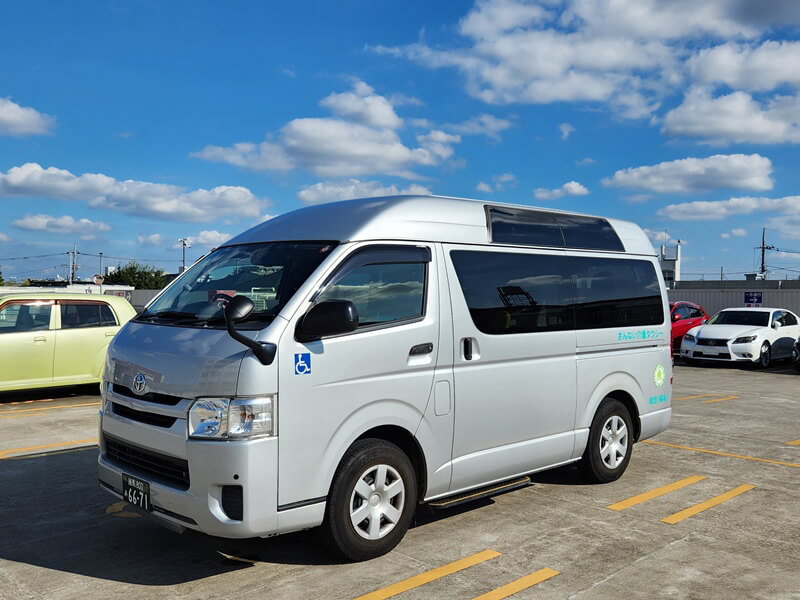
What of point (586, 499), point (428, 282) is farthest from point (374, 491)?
point (586, 499)

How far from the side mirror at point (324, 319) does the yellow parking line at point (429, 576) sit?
150cm

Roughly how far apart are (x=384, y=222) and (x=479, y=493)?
6.80 feet

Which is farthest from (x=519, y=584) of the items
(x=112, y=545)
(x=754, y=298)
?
(x=754, y=298)

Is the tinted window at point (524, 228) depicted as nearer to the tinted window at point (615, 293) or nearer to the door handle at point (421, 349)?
the tinted window at point (615, 293)

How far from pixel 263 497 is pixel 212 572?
A: 0.80 meters

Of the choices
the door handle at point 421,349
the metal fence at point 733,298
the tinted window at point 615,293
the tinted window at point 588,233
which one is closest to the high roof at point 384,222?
the door handle at point 421,349

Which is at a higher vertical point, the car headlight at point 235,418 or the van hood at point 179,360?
the van hood at point 179,360

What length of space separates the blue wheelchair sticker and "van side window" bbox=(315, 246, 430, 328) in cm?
38

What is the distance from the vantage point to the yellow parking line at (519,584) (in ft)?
13.6

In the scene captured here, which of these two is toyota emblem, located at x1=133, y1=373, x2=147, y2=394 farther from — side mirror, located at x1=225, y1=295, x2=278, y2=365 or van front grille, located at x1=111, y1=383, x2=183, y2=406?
side mirror, located at x1=225, y1=295, x2=278, y2=365

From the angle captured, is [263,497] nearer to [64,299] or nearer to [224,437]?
[224,437]

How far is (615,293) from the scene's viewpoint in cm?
678

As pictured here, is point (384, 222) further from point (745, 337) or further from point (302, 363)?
point (745, 337)

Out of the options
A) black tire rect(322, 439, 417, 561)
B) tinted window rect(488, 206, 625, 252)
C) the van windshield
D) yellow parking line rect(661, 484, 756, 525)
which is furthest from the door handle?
yellow parking line rect(661, 484, 756, 525)
